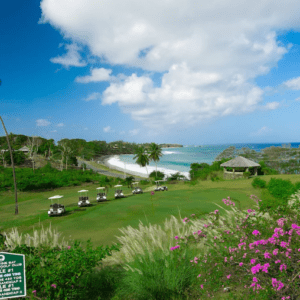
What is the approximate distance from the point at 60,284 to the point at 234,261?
2364 mm

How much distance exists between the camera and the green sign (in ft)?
8.15

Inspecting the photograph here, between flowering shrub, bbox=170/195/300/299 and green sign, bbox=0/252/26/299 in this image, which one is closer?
green sign, bbox=0/252/26/299

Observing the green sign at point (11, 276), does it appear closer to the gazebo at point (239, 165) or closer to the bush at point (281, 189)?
the bush at point (281, 189)

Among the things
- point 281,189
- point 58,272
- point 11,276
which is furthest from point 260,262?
point 281,189

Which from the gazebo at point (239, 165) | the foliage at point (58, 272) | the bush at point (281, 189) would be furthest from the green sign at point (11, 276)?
the gazebo at point (239, 165)

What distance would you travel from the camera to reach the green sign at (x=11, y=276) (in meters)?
2.48

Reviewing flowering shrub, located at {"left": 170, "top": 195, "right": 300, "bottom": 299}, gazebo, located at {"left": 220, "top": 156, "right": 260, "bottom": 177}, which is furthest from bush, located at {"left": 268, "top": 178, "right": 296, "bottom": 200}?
gazebo, located at {"left": 220, "top": 156, "right": 260, "bottom": 177}

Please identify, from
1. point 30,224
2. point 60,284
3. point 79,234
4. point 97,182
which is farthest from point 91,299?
point 97,182

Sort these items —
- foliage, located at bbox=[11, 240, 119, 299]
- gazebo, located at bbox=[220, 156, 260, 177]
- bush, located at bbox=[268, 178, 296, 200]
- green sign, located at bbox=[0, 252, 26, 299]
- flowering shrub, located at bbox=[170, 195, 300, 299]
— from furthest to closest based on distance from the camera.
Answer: gazebo, located at bbox=[220, 156, 260, 177] < bush, located at bbox=[268, 178, 296, 200] < foliage, located at bbox=[11, 240, 119, 299] < flowering shrub, located at bbox=[170, 195, 300, 299] < green sign, located at bbox=[0, 252, 26, 299]

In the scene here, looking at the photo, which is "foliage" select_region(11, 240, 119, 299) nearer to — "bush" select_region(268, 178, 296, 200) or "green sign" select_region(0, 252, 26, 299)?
"green sign" select_region(0, 252, 26, 299)

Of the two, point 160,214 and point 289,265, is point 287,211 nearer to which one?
point 289,265

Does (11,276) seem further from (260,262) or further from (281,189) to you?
(281,189)

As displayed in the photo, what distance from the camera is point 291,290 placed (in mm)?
2619

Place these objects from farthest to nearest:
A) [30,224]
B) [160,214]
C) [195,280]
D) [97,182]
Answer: [97,182]
[30,224]
[160,214]
[195,280]
